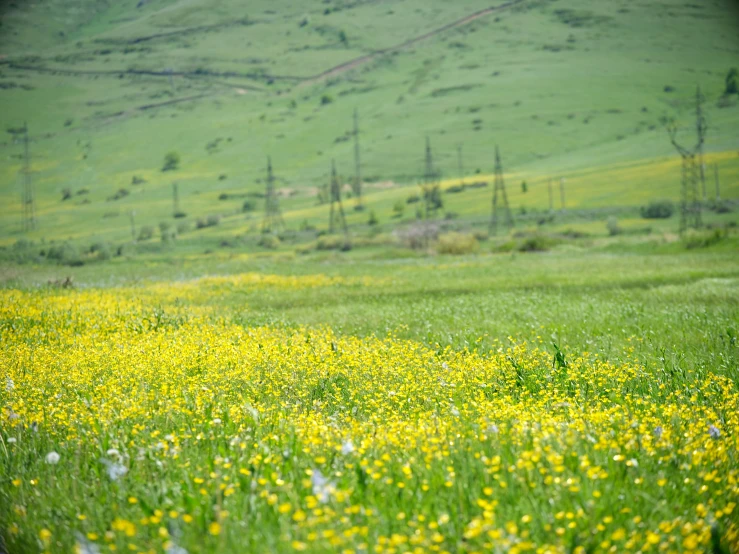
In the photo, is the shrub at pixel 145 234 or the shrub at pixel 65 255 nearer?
the shrub at pixel 65 255

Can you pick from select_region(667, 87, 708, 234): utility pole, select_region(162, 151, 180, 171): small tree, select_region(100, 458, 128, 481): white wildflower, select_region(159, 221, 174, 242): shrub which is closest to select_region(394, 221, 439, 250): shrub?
select_region(667, 87, 708, 234): utility pole

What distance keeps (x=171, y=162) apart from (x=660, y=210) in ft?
431

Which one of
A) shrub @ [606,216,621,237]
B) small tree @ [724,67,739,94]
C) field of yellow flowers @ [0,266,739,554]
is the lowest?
shrub @ [606,216,621,237]

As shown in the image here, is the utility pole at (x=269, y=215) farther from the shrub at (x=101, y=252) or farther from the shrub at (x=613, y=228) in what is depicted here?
the shrub at (x=613, y=228)

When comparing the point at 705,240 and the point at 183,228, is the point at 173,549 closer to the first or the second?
the point at 705,240

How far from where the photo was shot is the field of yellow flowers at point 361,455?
4648 millimetres

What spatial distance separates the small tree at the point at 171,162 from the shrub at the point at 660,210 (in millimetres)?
126915

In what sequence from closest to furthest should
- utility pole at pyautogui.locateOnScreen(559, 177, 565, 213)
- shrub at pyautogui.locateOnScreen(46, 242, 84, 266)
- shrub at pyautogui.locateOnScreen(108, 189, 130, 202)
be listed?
shrub at pyautogui.locateOnScreen(46, 242, 84, 266)
utility pole at pyautogui.locateOnScreen(559, 177, 565, 213)
shrub at pyautogui.locateOnScreen(108, 189, 130, 202)

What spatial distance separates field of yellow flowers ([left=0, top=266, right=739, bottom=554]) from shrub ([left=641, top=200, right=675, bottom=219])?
79.9 meters

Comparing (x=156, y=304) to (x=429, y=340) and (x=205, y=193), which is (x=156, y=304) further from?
(x=205, y=193)

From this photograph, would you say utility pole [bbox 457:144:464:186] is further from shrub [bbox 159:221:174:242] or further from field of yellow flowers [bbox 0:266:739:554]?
field of yellow flowers [bbox 0:266:739:554]

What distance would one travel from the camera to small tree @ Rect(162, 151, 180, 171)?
182 m

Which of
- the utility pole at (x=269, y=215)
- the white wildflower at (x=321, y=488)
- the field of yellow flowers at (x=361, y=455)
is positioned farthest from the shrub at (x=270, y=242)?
the white wildflower at (x=321, y=488)

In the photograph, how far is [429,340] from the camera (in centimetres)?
1357
